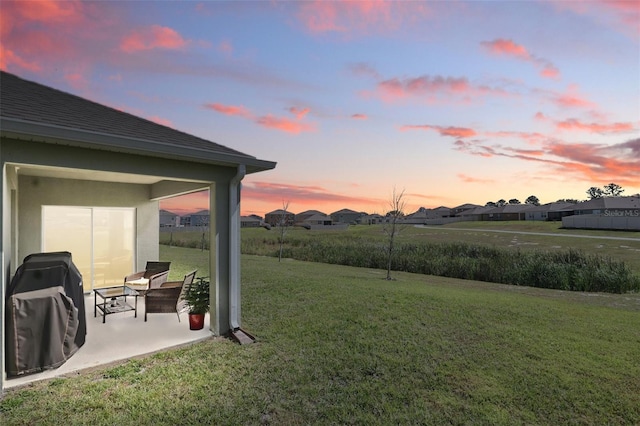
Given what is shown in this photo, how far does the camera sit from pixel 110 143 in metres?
4.27

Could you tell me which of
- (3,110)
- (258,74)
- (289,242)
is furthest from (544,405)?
(289,242)

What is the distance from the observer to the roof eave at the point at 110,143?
12.1 ft

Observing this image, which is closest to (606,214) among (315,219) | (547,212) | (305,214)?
(547,212)

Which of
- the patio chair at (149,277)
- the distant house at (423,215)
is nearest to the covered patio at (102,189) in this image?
the patio chair at (149,277)

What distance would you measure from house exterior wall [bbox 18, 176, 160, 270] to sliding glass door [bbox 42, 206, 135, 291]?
24 centimetres

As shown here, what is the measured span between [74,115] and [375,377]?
605cm

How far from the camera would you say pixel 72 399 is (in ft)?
12.3

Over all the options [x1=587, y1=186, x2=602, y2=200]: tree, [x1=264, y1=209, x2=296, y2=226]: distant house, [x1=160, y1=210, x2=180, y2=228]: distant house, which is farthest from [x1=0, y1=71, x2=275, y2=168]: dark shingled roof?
[x1=587, y1=186, x2=602, y2=200]: tree

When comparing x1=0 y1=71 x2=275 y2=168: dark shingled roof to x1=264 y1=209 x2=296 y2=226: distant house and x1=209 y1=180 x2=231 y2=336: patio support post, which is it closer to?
x1=209 y1=180 x2=231 y2=336: patio support post

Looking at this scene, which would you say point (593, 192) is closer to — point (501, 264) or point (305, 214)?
point (305, 214)

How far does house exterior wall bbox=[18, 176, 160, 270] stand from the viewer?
801cm

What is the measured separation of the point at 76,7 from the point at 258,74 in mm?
5694

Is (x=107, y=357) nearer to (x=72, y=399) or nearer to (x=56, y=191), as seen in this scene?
(x=72, y=399)

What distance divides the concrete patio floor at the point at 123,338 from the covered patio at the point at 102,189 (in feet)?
0.14
